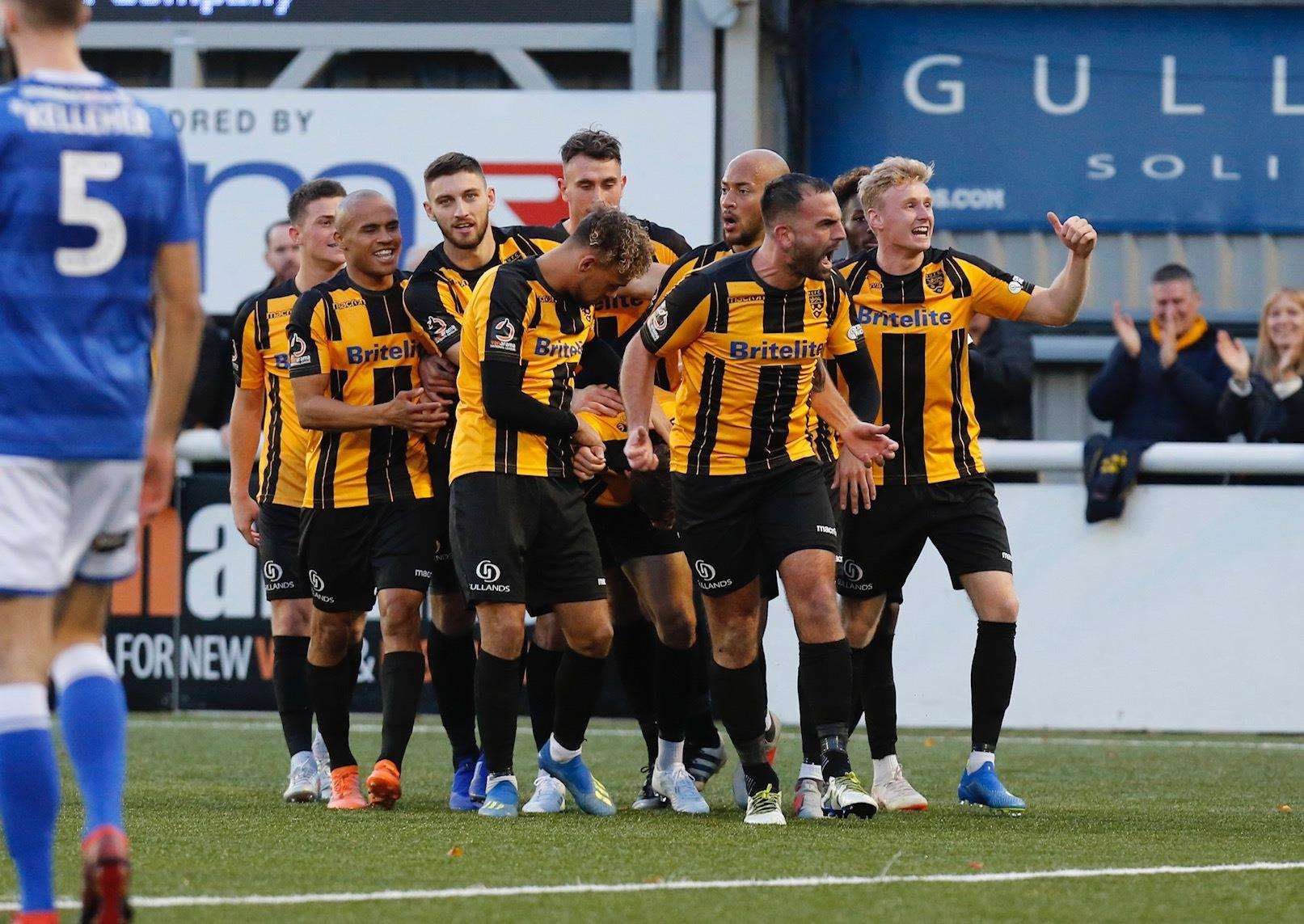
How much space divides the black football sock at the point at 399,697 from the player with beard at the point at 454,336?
255 millimetres

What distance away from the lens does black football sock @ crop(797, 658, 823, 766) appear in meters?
6.36

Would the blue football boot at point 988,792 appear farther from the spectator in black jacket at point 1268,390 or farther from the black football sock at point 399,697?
the spectator in black jacket at point 1268,390

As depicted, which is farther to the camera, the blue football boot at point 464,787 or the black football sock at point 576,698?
the blue football boot at point 464,787

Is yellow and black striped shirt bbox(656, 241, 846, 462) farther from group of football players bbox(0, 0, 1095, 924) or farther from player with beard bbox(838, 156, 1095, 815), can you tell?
player with beard bbox(838, 156, 1095, 815)

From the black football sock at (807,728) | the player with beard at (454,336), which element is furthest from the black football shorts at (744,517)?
the player with beard at (454,336)

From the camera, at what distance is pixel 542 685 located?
7.34m

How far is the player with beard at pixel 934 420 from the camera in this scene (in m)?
6.89

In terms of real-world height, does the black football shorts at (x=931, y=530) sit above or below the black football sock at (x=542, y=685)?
above

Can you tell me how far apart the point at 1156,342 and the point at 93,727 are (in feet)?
24.0

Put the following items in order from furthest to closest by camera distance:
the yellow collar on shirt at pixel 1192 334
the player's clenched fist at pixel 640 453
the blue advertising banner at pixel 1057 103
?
the blue advertising banner at pixel 1057 103
the yellow collar on shirt at pixel 1192 334
the player's clenched fist at pixel 640 453

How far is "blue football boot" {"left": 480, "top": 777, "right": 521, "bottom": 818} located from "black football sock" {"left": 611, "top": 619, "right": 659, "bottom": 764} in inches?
36.6

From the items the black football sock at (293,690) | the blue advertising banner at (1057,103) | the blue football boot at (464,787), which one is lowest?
the blue football boot at (464,787)

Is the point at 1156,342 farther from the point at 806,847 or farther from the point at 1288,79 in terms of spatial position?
the point at 1288,79

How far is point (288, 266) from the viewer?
29.0ft
